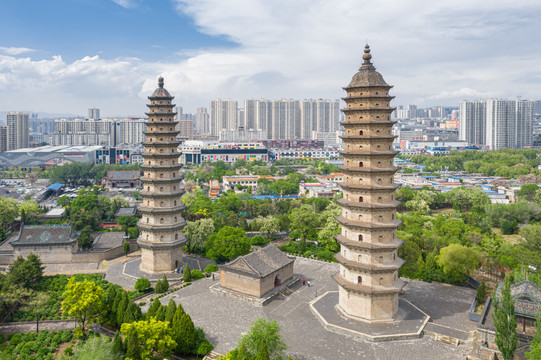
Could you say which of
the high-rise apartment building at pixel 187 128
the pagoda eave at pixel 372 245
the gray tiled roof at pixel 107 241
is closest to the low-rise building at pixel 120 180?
the gray tiled roof at pixel 107 241

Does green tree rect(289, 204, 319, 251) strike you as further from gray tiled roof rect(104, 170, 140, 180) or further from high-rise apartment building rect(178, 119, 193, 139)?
high-rise apartment building rect(178, 119, 193, 139)

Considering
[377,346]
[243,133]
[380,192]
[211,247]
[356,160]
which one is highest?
[243,133]

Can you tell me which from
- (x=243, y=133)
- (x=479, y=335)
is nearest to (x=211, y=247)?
(x=479, y=335)

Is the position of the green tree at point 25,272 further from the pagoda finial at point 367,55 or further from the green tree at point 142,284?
the pagoda finial at point 367,55

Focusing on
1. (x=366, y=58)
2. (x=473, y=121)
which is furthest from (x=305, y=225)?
(x=473, y=121)

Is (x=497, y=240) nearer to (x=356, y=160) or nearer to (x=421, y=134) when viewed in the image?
(x=356, y=160)

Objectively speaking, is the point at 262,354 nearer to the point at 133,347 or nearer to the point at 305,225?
the point at 133,347
